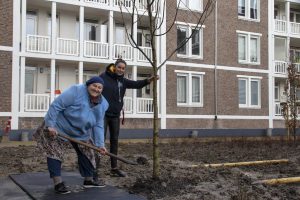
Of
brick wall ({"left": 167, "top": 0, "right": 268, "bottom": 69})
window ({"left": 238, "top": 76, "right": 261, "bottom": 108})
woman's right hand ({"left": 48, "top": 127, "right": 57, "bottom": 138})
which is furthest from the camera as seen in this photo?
window ({"left": 238, "top": 76, "right": 261, "bottom": 108})

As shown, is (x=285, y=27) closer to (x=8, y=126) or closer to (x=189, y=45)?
(x=189, y=45)

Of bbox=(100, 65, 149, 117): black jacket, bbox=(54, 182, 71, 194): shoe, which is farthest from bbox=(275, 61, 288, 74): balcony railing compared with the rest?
bbox=(54, 182, 71, 194): shoe

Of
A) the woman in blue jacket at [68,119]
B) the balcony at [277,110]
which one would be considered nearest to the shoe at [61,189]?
the woman in blue jacket at [68,119]

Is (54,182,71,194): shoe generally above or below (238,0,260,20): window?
below

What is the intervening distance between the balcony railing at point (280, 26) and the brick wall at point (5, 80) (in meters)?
20.1

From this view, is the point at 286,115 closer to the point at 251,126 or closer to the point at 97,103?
the point at 251,126

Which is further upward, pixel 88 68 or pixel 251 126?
pixel 88 68

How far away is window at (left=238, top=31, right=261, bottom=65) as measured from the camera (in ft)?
100

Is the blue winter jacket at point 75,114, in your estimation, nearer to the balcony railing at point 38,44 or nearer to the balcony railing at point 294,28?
the balcony railing at point 38,44

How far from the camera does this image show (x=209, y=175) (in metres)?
7.46

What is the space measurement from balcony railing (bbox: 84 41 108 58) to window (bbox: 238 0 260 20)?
11.1 m

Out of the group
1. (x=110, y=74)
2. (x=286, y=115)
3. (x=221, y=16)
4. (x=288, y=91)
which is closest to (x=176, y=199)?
(x=110, y=74)

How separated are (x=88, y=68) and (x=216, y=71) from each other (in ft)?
28.3

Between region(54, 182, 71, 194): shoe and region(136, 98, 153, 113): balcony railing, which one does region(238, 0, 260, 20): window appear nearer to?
region(136, 98, 153, 113): balcony railing
